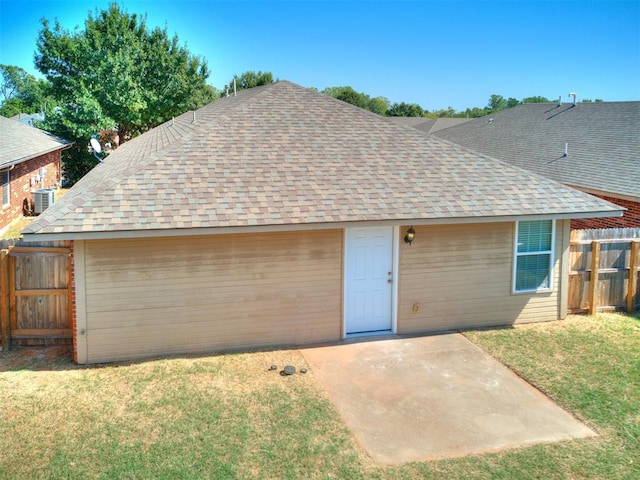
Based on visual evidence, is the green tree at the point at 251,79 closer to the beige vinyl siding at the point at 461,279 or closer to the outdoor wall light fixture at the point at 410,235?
the beige vinyl siding at the point at 461,279

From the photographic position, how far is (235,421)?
7.00 m

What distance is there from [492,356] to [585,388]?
63.5 inches

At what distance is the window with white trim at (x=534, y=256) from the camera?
1073 cm

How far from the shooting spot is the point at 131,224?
8.30 m

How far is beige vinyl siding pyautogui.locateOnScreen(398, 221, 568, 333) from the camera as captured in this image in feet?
33.6

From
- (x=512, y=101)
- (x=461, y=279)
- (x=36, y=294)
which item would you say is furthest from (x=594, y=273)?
(x=512, y=101)

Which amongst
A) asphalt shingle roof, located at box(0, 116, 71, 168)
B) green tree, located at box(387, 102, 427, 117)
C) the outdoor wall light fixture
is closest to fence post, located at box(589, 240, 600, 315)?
the outdoor wall light fixture

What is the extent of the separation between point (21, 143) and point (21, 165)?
105cm

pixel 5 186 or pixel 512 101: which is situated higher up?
pixel 512 101

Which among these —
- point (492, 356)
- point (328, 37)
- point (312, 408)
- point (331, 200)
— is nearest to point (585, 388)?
point (492, 356)

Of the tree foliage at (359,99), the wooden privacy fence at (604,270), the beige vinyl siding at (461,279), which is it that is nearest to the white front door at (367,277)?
the beige vinyl siding at (461,279)

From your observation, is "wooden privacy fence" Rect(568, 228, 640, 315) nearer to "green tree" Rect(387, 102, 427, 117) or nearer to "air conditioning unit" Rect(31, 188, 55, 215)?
"air conditioning unit" Rect(31, 188, 55, 215)

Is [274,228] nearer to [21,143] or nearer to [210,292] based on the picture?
[210,292]

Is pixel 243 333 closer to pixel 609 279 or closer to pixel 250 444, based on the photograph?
pixel 250 444
